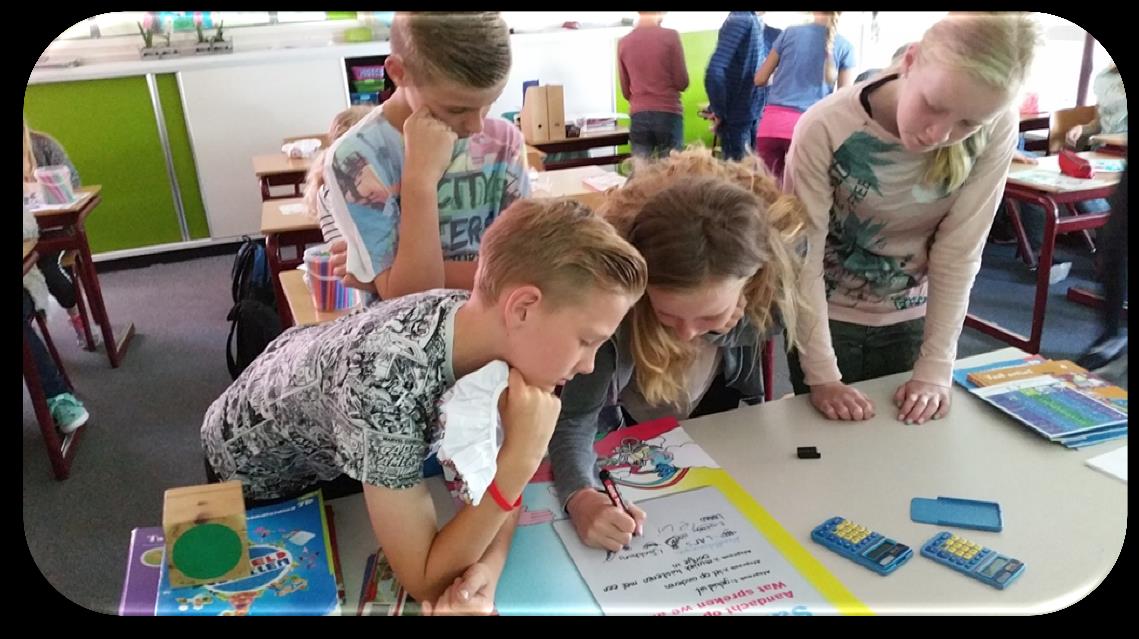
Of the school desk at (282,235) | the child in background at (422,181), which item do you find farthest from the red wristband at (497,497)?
the school desk at (282,235)

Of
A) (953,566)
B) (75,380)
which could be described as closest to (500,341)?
(953,566)

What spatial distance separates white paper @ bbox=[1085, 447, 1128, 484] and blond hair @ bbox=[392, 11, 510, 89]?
829 millimetres

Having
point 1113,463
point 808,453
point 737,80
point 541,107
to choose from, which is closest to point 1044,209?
point 737,80

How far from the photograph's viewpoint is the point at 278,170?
1.61 meters

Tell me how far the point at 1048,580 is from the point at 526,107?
75 centimetres

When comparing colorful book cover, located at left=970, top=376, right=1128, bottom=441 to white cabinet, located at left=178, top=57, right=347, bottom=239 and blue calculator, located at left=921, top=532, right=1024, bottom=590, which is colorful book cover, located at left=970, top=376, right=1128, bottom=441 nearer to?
blue calculator, located at left=921, top=532, right=1024, bottom=590

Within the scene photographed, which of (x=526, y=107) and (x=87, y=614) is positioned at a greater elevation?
(x=526, y=107)

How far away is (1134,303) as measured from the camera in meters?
0.70

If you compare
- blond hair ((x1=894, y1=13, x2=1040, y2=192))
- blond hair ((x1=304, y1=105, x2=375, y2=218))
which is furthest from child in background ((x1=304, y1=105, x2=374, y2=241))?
blond hair ((x1=894, y1=13, x2=1040, y2=192))

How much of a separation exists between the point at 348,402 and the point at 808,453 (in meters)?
0.59

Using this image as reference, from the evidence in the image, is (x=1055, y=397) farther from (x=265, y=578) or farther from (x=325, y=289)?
(x=325, y=289)

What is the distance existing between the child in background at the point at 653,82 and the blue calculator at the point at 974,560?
56cm

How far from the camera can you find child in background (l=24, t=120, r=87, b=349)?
1.87ft

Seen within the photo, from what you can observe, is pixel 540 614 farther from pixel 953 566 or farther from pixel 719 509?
pixel 953 566
